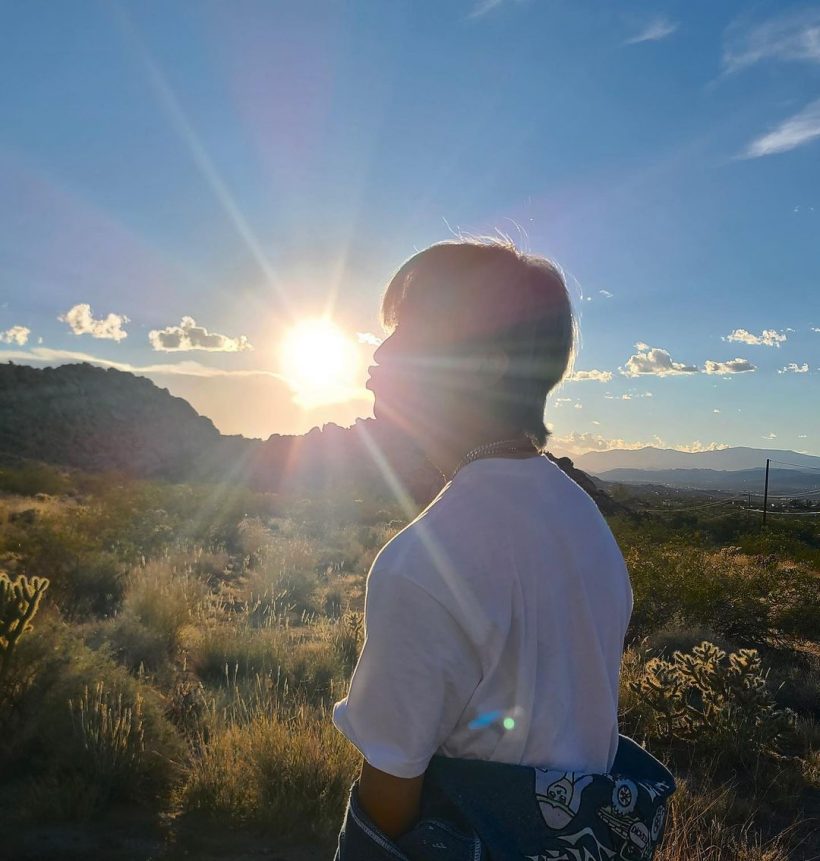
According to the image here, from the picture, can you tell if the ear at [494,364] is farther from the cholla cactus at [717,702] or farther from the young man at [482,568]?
the cholla cactus at [717,702]

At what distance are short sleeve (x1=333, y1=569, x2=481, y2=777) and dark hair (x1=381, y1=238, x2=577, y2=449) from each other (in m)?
0.52

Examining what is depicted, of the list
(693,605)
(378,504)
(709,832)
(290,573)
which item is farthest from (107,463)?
(709,832)

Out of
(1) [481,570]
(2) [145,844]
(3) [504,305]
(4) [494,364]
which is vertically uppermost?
(3) [504,305]

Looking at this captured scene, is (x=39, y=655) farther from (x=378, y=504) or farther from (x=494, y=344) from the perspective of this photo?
(x=378, y=504)

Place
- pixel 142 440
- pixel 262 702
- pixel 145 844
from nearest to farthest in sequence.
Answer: pixel 145 844, pixel 262 702, pixel 142 440

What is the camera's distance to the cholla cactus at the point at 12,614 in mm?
5203

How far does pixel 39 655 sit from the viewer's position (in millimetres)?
5492

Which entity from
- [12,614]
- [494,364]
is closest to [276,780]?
[12,614]

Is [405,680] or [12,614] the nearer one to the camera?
[405,680]

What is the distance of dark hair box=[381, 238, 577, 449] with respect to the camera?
5.19 feet

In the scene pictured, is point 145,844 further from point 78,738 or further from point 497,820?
point 497,820

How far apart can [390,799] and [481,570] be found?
1.53ft

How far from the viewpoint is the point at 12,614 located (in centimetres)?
529

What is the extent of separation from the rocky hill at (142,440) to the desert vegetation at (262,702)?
33.5 metres
